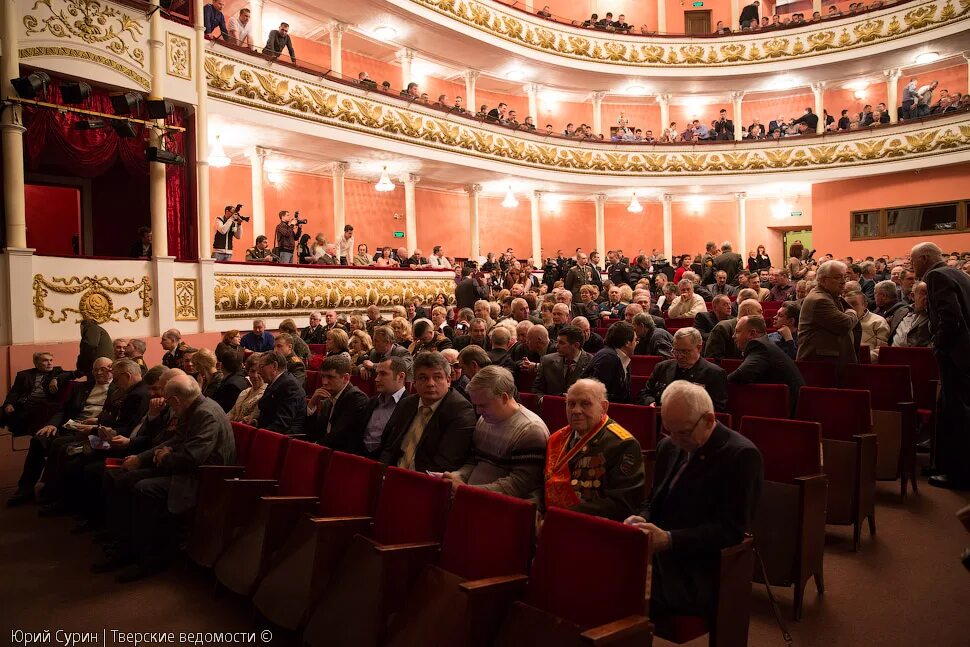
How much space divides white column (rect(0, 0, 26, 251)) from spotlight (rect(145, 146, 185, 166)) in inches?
50.6

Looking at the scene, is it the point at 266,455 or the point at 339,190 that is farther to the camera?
the point at 339,190

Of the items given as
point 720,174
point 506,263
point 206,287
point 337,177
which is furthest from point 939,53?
point 206,287

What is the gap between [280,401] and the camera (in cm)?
448

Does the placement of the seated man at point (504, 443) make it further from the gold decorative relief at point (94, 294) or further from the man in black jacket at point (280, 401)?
the gold decorative relief at point (94, 294)

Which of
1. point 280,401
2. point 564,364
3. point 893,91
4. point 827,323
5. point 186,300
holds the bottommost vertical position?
point 280,401

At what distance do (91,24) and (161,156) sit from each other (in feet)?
5.30

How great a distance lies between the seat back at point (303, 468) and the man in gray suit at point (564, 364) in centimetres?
177

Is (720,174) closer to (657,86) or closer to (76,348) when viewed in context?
(657,86)

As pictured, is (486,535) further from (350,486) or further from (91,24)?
(91,24)

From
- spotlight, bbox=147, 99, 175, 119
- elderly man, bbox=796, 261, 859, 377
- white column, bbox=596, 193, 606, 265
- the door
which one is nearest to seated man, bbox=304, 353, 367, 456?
elderly man, bbox=796, 261, 859, 377

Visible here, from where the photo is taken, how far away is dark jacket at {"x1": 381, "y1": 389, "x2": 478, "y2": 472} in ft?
10.6

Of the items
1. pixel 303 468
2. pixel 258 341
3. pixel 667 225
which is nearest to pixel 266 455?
pixel 303 468

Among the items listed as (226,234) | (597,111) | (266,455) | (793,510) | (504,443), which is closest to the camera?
(793,510)

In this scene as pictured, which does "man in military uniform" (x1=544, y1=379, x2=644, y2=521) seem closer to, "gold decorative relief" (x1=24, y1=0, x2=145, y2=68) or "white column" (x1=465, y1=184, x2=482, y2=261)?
"gold decorative relief" (x1=24, y1=0, x2=145, y2=68)
